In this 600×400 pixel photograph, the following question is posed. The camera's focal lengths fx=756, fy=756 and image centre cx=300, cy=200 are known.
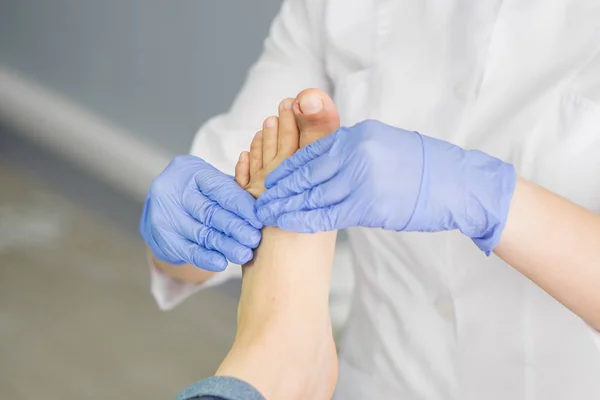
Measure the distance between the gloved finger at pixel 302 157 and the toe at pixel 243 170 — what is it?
132 millimetres

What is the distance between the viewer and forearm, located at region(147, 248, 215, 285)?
1.00m

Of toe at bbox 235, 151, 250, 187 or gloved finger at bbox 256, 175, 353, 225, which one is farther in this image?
toe at bbox 235, 151, 250, 187

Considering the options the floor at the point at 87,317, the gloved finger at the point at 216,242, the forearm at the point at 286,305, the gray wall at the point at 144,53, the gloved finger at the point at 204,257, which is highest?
the gloved finger at the point at 216,242

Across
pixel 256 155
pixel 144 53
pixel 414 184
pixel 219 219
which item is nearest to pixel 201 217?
pixel 219 219

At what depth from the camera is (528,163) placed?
0.76 meters

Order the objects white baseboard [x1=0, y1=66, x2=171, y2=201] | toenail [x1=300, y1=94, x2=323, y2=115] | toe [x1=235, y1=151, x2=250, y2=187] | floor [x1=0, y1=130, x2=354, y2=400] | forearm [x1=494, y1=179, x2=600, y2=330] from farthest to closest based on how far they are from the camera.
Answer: white baseboard [x1=0, y1=66, x2=171, y2=201]
floor [x1=0, y1=130, x2=354, y2=400]
toe [x1=235, y1=151, x2=250, y2=187]
toenail [x1=300, y1=94, x2=323, y2=115]
forearm [x1=494, y1=179, x2=600, y2=330]

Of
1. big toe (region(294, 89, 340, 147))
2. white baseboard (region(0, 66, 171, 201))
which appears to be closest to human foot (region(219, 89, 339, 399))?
big toe (region(294, 89, 340, 147))

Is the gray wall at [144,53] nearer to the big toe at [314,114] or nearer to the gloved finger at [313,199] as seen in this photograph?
the big toe at [314,114]

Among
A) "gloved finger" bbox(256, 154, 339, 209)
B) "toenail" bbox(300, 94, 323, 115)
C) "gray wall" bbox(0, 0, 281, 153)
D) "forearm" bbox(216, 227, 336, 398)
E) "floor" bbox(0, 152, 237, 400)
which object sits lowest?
"floor" bbox(0, 152, 237, 400)

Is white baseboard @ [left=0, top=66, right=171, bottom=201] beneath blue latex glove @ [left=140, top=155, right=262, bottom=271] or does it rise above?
beneath

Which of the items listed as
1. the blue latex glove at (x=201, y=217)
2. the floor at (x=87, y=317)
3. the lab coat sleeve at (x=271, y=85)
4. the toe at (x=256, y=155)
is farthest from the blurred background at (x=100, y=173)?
the blue latex glove at (x=201, y=217)

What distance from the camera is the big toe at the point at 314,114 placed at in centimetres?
82

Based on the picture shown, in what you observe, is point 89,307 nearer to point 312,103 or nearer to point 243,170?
point 243,170

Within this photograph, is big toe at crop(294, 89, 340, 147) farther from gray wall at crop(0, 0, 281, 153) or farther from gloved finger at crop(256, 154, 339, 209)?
gray wall at crop(0, 0, 281, 153)
